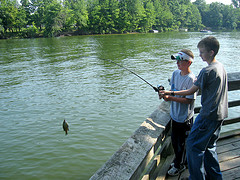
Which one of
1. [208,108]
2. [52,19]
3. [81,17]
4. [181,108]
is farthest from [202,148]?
[81,17]

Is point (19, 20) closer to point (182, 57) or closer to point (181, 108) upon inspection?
point (182, 57)

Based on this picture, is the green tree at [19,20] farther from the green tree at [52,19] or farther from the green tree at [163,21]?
the green tree at [163,21]

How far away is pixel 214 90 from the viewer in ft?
7.23

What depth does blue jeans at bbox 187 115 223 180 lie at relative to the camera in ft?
7.45

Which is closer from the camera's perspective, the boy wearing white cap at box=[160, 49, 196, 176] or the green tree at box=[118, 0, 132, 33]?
the boy wearing white cap at box=[160, 49, 196, 176]

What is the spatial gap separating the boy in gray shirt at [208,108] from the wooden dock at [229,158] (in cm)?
36

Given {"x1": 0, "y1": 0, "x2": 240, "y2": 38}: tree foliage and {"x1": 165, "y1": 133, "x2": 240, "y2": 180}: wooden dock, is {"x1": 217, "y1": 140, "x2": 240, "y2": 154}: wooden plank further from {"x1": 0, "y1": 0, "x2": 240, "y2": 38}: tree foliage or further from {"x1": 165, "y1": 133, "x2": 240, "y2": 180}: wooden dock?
{"x1": 0, "y1": 0, "x2": 240, "y2": 38}: tree foliage

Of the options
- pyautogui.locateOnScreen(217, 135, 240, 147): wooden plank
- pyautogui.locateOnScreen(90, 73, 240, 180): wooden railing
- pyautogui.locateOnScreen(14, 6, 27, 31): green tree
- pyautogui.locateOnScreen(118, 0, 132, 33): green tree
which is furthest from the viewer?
pyautogui.locateOnScreen(118, 0, 132, 33): green tree

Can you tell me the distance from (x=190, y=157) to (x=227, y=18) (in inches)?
5260

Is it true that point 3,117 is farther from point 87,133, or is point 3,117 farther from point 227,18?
point 227,18

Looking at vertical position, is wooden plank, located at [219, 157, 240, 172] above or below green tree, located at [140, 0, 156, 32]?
below

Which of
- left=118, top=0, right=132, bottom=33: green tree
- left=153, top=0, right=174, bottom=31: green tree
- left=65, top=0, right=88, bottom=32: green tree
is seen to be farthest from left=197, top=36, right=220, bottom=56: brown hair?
left=153, top=0, right=174, bottom=31: green tree

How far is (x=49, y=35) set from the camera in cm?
5872

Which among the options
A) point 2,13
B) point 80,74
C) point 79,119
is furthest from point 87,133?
point 2,13
